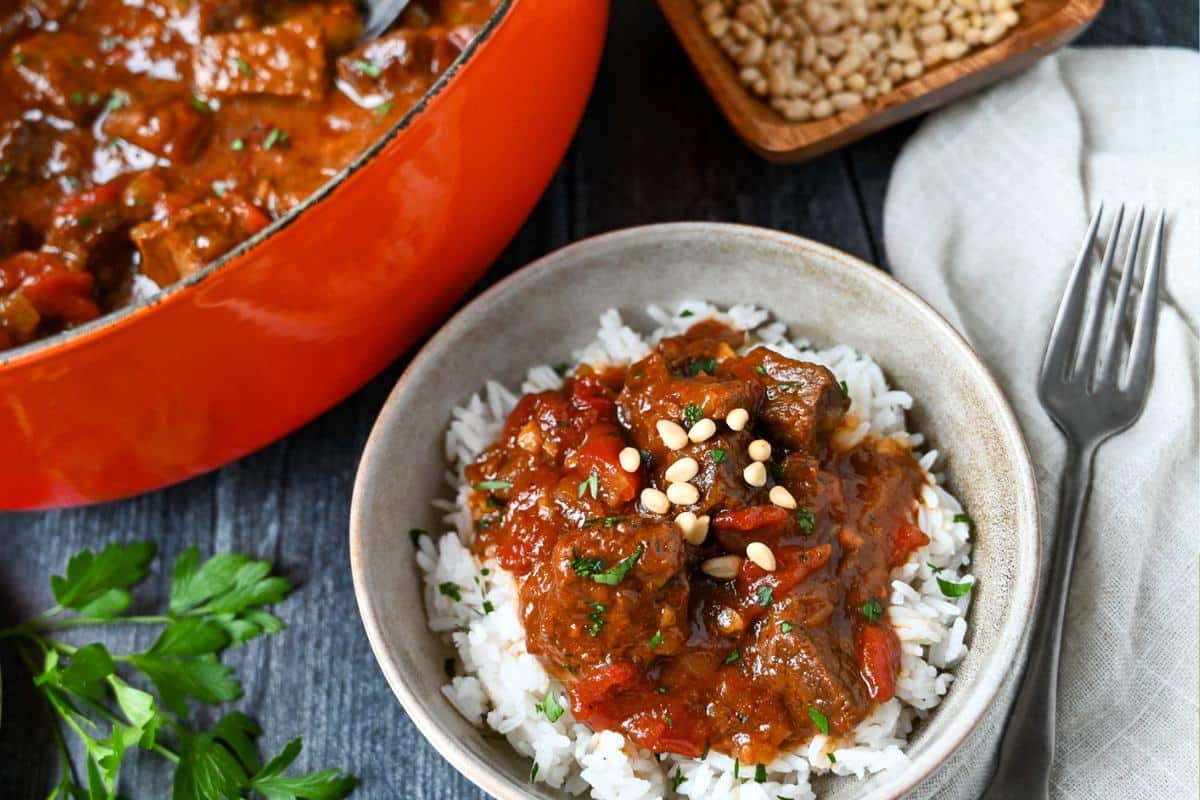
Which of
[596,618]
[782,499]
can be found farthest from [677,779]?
[782,499]

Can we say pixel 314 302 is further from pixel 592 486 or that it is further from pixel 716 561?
pixel 716 561

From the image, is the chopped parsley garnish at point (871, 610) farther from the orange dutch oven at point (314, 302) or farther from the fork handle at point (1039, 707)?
the orange dutch oven at point (314, 302)

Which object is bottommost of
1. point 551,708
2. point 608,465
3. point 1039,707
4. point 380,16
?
point 1039,707

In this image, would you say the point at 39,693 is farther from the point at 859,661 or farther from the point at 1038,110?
the point at 1038,110

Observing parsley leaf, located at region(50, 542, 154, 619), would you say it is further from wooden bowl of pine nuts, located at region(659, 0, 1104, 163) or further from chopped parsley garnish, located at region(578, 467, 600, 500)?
wooden bowl of pine nuts, located at region(659, 0, 1104, 163)

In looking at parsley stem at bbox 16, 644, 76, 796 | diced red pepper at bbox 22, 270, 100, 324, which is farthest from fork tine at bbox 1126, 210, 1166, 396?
parsley stem at bbox 16, 644, 76, 796

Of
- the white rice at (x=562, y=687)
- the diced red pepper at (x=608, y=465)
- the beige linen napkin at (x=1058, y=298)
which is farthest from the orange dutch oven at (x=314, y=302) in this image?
the beige linen napkin at (x=1058, y=298)
